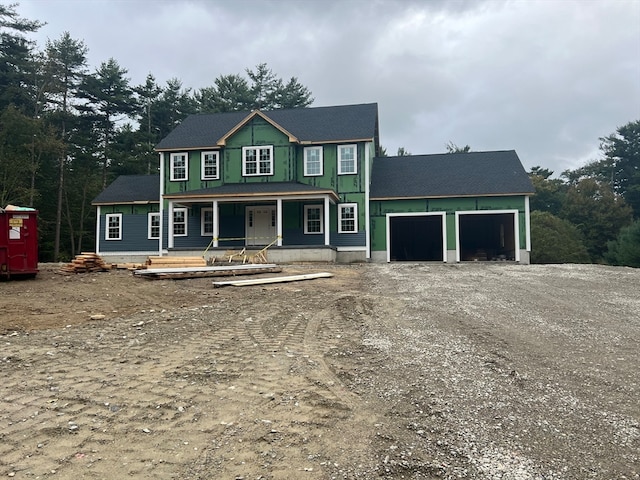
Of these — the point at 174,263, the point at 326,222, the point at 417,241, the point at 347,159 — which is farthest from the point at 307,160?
the point at 174,263

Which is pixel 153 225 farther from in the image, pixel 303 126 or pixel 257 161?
pixel 303 126

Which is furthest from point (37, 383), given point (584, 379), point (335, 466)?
point (584, 379)

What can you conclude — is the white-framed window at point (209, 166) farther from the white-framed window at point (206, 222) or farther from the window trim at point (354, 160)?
the window trim at point (354, 160)

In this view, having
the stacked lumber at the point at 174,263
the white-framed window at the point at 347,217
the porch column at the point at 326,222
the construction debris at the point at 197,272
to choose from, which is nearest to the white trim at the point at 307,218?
the white-framed window at the point at 347,217

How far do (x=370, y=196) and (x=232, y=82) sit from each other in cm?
2994

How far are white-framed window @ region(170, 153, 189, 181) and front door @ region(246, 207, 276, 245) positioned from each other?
4242 mm

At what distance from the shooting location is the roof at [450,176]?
2245 cm

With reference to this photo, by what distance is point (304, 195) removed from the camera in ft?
67.6

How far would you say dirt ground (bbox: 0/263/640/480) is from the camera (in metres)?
3.50

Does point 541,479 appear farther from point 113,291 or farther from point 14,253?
point 14,253

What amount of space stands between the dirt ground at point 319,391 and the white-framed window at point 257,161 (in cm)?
1506

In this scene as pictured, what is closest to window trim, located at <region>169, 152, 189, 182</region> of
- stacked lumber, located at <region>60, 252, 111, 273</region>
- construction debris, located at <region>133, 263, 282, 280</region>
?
stacked lumber, located at <region>60, 252, 111, 273</region>

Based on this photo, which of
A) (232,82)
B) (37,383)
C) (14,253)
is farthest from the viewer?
(232,82)

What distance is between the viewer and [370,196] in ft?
75.4
